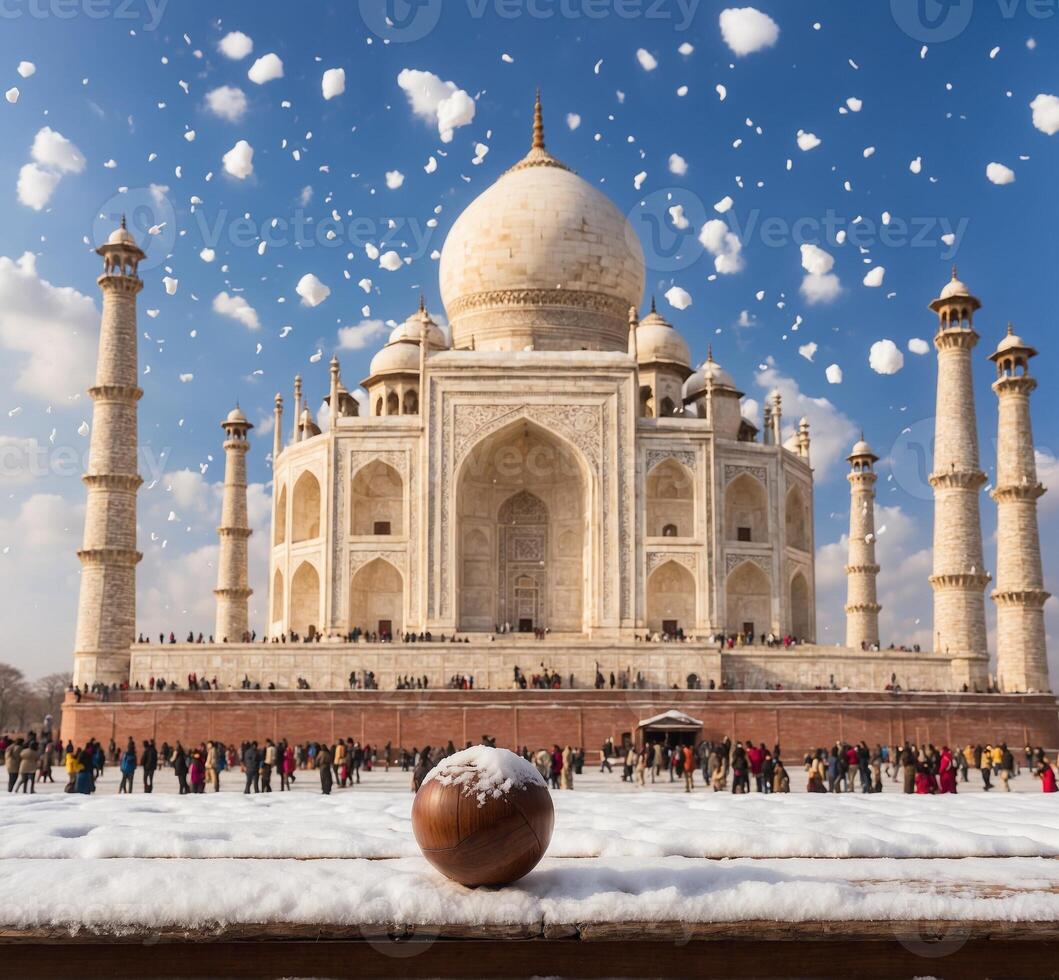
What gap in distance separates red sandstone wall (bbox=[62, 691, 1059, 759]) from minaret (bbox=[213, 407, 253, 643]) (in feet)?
36.7

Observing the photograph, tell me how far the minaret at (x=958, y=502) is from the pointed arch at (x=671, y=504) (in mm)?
6536

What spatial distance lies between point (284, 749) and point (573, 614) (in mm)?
15495

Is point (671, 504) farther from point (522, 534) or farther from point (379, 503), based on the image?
point (379, 503)

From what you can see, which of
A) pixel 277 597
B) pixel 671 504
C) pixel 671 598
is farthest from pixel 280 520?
pixel 671 598

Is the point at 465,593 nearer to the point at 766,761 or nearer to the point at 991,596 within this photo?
the point at 991,596

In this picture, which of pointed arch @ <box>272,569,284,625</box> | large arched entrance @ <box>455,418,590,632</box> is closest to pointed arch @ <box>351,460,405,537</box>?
large arched entrance @ <box>455,418,590,632</box>

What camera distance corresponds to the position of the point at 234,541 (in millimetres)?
38438

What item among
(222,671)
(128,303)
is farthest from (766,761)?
(128,303)

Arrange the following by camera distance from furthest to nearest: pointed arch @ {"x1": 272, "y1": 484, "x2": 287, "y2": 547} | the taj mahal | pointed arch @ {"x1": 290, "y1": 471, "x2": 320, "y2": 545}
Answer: pointed arch @ {"x1": 272, "y1": 484, "x2": 287, "y2": 547} < pointed arch @ {"x1": 290, "y1": 471, "x2": 320, "y2": 545} < the taj mahal

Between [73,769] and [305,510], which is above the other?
[305,510]

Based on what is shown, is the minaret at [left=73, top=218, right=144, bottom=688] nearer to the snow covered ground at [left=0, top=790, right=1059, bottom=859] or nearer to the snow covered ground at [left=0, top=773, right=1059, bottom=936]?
the snow covered ground at [left=0, top=790, right=1059, bottom=859]

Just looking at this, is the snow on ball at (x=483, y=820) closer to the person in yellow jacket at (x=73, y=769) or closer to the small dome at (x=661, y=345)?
the person in yellow jacket at (x=73, y=769)

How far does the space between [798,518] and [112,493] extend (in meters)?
19.2

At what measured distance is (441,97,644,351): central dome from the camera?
37.7 m
